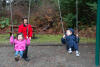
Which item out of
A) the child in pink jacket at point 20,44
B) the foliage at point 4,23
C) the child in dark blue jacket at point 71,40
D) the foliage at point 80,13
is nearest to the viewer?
the child in pink jacket at point 20,44

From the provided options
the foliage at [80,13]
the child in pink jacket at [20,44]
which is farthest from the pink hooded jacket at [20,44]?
the foliage at [80,13]

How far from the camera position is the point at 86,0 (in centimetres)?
996

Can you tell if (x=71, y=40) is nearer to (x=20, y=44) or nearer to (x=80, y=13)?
(x=20, y=44)

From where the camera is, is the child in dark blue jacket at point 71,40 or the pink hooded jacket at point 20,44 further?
the child in dark blue jacket at point 71,40

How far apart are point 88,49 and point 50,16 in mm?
6042

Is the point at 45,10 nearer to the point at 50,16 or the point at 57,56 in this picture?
the point at 50,16

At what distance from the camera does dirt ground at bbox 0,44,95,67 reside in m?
4.67

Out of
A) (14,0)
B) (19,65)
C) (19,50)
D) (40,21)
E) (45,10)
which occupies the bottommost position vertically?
(19,65)

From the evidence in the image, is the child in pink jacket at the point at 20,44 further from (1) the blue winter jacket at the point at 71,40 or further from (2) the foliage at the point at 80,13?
(2) the foliage at the point at 80,13

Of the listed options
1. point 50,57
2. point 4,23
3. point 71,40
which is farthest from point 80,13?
point 50,57

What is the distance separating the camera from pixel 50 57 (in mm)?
5328

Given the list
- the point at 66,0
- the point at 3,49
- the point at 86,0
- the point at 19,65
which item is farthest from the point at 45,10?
the point at 19,65

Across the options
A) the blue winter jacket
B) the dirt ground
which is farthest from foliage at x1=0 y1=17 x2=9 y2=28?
the blue winter jacket

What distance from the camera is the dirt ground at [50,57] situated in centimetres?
467
